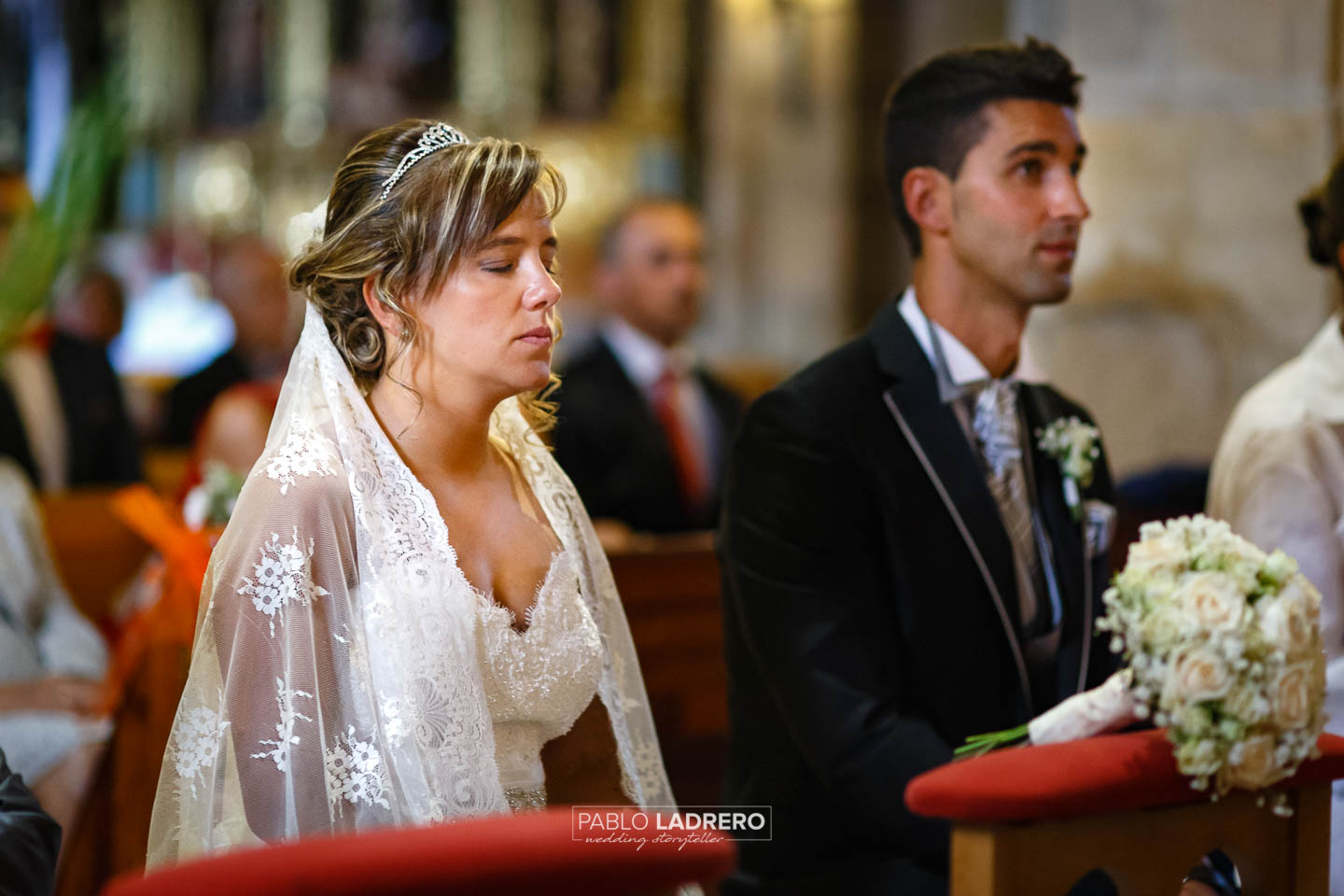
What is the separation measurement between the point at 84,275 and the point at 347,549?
27.8 feet

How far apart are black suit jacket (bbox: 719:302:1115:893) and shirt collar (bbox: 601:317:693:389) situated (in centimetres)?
304

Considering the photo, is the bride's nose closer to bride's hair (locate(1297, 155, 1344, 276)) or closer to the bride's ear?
the bride's ear

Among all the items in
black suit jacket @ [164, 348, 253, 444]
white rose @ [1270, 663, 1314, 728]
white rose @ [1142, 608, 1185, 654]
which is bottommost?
black suit jacket @ [164, 348, 253, 444]

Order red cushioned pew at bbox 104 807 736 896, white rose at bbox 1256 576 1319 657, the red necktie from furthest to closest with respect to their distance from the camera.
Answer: the red necktie < white rose at bbox 1256 576 1319 657 < red cushioned pew at bbox 104 807 736 896

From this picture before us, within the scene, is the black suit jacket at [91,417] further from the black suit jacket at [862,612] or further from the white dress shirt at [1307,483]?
the white dress shirt at [1307,483]

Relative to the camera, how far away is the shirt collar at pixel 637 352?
583cm

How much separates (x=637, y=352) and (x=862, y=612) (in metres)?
3.38

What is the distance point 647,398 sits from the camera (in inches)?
227

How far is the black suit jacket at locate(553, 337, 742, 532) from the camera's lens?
5.55 m

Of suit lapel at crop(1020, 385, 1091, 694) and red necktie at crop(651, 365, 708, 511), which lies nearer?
suit lapel at crop(1020, 385, 1091, 694)

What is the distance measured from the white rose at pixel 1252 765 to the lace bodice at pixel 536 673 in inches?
38.1

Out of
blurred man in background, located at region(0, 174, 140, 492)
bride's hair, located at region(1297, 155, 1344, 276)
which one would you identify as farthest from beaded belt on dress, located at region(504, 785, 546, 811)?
blurred man in background, located at region(0, 174, 140, 492)

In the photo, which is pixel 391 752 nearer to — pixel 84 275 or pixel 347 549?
pixel 347 549

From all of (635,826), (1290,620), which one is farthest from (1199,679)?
(635,826)
